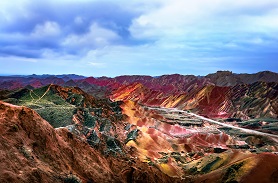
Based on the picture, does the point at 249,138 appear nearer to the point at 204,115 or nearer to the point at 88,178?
the point at 204,115

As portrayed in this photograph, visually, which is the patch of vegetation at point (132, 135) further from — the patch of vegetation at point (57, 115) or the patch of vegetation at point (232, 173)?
the patch of vegetation at point (232, 173)

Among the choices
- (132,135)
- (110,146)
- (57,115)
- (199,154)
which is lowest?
(199,154)

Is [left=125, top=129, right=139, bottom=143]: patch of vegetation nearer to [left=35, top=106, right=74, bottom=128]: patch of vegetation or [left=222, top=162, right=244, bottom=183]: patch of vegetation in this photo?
[left=35, top=106, right=74, bottom=128]: patch of vegetation

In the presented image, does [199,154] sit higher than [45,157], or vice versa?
[45,157]

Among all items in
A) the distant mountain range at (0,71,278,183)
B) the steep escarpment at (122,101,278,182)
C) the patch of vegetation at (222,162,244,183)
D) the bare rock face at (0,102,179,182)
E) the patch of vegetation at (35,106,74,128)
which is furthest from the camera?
the patch of vegetation at (35,106,74,128)

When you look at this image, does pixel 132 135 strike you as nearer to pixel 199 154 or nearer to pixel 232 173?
pixel 199 154

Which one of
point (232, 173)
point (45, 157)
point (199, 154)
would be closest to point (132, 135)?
point (199, 154)

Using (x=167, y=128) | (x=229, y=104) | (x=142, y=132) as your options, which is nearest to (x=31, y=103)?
(x=142, y=132)

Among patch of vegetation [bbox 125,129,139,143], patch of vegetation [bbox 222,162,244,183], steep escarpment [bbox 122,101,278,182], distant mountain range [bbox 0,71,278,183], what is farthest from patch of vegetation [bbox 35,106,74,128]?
patch of vegetation [bbox 222,162,244,183]
